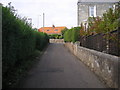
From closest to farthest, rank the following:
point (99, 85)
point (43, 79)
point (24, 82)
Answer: point (99, 85), point (24, 82), point (43, 79)

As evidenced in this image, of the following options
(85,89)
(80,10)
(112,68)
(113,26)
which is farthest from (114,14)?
(80,10)

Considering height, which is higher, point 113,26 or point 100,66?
point 113,26

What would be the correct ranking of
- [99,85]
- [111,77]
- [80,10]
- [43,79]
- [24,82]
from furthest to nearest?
[80,10]
[43,79]
[24,82]
[99,85]
[111,77]

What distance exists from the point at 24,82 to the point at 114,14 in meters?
5.36

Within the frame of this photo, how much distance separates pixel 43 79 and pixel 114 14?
4685 mm

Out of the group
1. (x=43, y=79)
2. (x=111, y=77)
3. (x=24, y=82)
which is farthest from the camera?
(x=43, y=79)

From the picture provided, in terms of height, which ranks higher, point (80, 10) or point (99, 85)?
point (80, 10)

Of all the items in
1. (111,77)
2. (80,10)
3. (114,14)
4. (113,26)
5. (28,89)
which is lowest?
(28,89)

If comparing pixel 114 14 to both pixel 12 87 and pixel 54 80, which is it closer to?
pixel 54 80

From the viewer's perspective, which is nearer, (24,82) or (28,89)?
(28,89)

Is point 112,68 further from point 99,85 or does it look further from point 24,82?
point 24,82

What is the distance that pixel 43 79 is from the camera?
6898 mm

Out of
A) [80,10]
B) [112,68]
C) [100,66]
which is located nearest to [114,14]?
[100,66]

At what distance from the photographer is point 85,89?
5570mm
